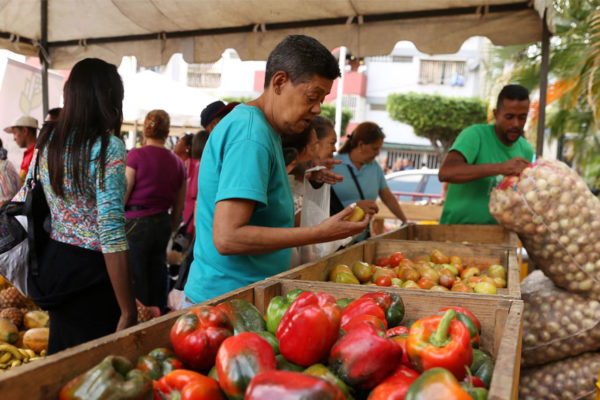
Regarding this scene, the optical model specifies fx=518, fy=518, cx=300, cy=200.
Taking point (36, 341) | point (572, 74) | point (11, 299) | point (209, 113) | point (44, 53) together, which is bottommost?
point (36, 341)

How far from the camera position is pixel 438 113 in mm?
30641

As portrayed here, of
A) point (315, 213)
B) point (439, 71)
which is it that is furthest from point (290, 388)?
point (439, 71)

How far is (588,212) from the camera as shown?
2.77 meters

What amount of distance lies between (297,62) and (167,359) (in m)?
1.10

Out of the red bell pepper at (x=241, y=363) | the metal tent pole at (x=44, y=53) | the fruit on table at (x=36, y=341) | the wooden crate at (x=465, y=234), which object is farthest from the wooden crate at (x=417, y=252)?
the metal tent pole at (x=44, y=53)

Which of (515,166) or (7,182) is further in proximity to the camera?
(7,182)

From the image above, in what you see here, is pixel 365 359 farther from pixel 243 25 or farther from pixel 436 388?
pixel 243 25

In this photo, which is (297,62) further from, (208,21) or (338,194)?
(208,21)

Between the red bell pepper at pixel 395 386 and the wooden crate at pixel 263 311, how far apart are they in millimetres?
171

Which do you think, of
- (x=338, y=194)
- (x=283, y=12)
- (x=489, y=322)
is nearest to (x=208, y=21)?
(x=283, y=12)

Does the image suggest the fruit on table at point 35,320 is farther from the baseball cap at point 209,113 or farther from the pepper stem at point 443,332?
the pepper stem at point 443,332

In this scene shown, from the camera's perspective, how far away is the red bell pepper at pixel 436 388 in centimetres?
90

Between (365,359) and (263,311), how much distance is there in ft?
2.36

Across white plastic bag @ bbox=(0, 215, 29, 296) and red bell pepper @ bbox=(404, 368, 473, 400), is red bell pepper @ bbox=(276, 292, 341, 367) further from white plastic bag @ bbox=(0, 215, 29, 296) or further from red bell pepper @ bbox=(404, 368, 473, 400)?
white plastic bag @ bbox=(0, 215, 29, 296)
